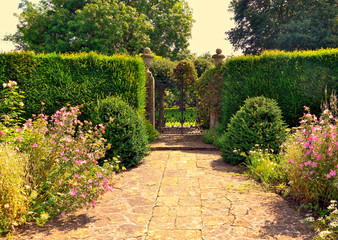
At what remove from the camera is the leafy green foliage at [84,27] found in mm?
20328

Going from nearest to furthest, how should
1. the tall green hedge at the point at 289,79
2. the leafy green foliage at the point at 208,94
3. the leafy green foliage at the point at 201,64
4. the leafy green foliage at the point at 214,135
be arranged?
the tall green hedge at the point at 289,79 < the leafy green foliage at the point at 214,135 < the leafy green foliage at the point at 208,94 < the leafy green foliage at the point at 201,64

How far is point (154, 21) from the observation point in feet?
85.8

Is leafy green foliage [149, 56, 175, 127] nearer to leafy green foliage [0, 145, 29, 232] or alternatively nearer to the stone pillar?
the stone pillar

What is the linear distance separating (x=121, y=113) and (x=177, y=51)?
819 inches

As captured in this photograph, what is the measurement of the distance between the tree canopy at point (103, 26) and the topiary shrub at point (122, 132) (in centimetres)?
1407

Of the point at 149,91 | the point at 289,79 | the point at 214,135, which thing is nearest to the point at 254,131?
the point at 214,135

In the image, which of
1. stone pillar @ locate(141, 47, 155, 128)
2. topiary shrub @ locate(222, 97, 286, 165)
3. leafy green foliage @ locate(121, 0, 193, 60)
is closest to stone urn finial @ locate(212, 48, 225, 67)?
stone pillar @ locate(141, 47, 155, 128)

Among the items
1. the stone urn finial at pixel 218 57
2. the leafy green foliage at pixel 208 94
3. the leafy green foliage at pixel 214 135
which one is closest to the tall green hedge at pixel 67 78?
the leafy green foliage at pixel 214 135

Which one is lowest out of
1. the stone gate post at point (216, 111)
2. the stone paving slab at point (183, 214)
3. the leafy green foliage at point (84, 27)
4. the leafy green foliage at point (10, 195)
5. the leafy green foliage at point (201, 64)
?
the stone paving slab at point (183, 214)

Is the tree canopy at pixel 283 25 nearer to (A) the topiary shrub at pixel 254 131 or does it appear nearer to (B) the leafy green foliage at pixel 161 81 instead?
(B) the leafy green foliage at pixel 161 81

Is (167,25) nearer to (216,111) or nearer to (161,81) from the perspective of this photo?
(161,81)

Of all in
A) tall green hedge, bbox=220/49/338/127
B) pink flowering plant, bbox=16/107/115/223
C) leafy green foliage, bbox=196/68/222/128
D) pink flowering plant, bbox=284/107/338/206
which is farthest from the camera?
leafy green foliage, bbox=196/68/222/128

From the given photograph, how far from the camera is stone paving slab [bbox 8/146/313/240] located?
12.1ft

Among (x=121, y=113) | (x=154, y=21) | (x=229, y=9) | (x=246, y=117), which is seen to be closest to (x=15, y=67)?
(x=121, y=113)
